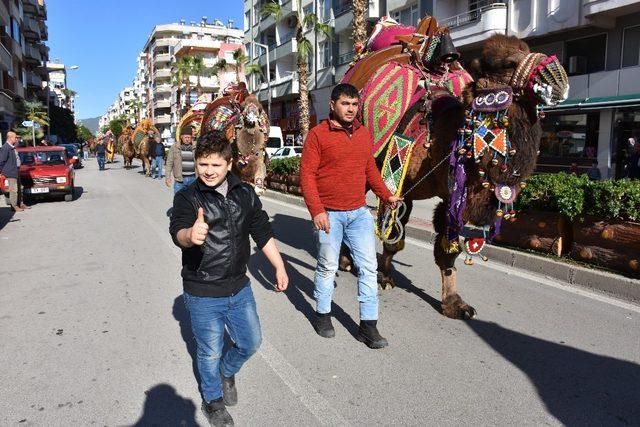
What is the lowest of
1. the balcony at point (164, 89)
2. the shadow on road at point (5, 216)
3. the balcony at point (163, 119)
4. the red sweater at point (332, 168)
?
the shadow on road at point (5, 216)

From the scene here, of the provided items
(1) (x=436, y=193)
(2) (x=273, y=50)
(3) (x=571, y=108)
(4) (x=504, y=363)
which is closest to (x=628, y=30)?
(3) (x=571, y=108)

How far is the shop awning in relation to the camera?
1609cm

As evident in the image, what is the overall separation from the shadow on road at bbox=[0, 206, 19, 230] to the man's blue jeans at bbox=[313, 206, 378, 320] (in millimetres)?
9326

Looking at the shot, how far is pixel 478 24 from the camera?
67.3 ft

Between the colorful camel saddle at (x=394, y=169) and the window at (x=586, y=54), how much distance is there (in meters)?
16.6

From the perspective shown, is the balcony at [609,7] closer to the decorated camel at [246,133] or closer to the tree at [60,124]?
the decorated camel at [246,133]

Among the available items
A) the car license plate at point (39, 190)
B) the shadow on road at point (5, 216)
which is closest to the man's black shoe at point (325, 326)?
the shadow on road at point (5, 216)

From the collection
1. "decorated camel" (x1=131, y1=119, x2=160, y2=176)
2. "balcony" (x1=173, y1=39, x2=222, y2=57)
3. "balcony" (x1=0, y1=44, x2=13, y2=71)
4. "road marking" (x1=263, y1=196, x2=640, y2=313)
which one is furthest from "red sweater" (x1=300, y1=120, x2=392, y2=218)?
"balcony" (x1=173, y1=39, x2=222, y2=57)

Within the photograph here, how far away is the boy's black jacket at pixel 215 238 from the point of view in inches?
115

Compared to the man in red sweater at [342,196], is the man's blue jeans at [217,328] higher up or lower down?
lower down

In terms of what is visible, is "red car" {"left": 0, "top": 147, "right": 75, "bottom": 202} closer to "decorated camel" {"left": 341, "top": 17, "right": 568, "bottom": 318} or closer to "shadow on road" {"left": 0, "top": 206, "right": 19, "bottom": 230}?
"shadow on road" {"left": 0, "top": 206, "right": 19, "bottom": 230}

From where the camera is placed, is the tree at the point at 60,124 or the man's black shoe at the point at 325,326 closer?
the man's black shoe at the point at 325,326

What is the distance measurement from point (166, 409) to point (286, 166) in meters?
12.7

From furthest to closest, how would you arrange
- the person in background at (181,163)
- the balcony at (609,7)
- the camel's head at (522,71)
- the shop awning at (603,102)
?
the shop awning at (603,102) < the balcony at (609,7) < the person in background at (181,163) < the camel's head at (522,71)
